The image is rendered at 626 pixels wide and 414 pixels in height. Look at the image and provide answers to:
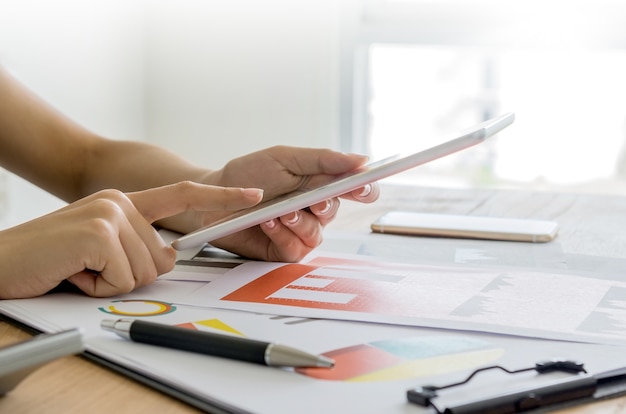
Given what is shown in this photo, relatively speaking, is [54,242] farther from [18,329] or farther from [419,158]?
[419,158]

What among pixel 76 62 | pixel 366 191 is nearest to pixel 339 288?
pixel 366 191

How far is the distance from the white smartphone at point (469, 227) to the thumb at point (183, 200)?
34 centimetres

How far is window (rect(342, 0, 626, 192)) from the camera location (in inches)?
111

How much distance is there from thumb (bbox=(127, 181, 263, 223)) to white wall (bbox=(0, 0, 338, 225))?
6.81ft

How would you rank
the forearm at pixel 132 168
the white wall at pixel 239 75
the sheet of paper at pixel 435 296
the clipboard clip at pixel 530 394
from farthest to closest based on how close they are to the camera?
1. the white wall at pixel 239 75
2. the forearm at pixel 132 168
3. the sheet of paper at pixel 435 296
4. the clipboard clip at pixel 530 394

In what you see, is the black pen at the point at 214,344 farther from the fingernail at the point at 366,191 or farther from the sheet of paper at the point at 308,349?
the fingernail at the point at 366,191

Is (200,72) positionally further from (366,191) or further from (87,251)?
(87,251)

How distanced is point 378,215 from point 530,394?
73cm

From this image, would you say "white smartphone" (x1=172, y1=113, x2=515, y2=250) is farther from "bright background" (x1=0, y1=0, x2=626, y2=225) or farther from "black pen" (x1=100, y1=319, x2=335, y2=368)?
"bright background" (x1=0, y1=0, x2=626, y2=225)

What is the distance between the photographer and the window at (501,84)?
2828mm

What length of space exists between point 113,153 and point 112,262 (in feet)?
1.54

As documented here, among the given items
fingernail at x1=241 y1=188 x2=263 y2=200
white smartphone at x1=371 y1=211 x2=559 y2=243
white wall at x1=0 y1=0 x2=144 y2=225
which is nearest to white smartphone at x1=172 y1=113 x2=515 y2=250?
fingernail at x1=241 y1=188 x2=263 y2=200

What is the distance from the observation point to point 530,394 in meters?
0.50

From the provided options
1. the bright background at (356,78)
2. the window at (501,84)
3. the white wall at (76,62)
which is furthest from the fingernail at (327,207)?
the window at (501,84)
